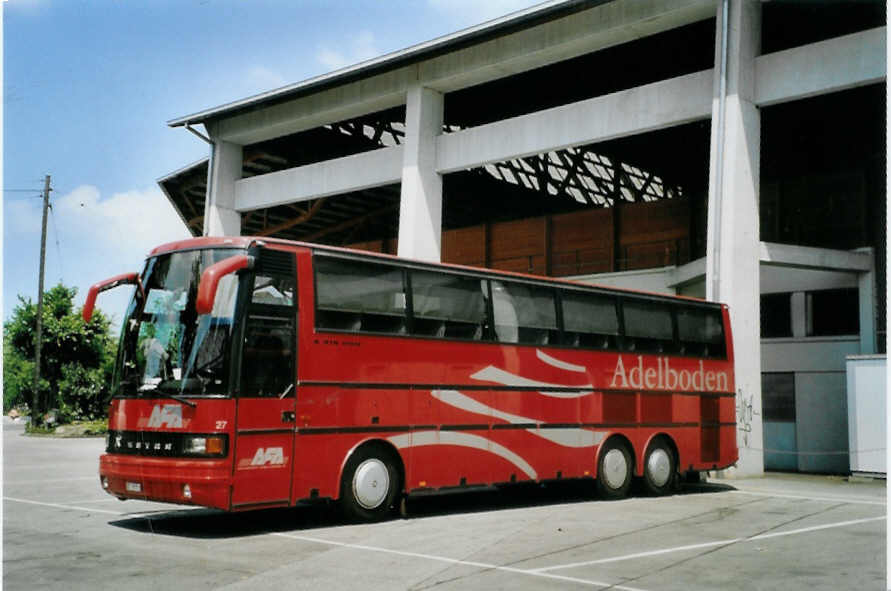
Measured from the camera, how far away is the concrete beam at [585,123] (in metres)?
21.6

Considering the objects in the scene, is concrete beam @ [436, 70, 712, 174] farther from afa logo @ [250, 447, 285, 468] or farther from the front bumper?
the front bumper

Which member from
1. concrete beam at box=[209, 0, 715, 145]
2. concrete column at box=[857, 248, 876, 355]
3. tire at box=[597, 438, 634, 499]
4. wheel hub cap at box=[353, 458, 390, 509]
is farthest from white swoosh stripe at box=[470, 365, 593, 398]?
concrete column at box=[857, 248, 876, 355]

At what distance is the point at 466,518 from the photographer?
12656 mm

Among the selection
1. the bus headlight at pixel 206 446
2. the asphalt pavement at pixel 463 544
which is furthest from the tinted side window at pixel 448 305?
the bus headlight at pixel 206 446

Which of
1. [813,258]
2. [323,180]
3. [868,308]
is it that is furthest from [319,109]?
[868,308]

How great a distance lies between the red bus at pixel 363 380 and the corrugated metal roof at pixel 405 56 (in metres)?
8.80

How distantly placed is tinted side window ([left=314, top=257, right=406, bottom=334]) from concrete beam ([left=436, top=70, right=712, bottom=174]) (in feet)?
38.2

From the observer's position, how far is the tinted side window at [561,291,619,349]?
49.0 ft

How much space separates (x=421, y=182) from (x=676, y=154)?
10.8 metres

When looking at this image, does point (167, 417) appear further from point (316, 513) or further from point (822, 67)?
point (822, 67)


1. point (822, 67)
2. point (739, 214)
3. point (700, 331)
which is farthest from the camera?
point (739, 214)

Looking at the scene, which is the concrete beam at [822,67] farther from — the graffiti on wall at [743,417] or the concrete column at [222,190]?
the concrete column at [222,190]

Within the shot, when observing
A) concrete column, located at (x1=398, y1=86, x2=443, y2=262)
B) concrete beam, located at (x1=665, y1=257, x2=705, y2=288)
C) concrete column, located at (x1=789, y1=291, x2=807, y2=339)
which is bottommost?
concrete column, located at (x1=789, y1=291, x2=807, y2=339)

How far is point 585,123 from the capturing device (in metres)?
23.1
